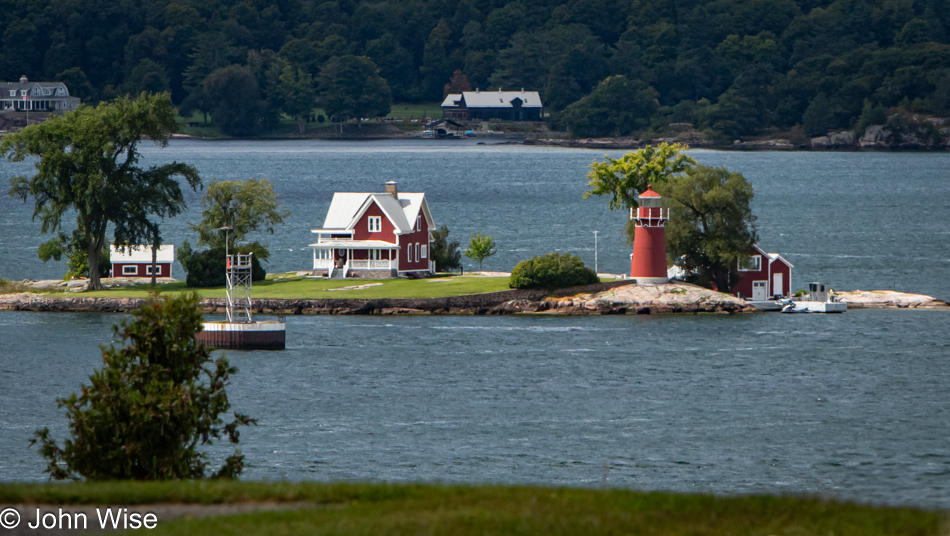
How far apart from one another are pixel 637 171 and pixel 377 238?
15.4 metres

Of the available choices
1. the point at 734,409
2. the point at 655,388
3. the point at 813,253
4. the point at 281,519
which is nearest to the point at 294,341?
the point at 655,388

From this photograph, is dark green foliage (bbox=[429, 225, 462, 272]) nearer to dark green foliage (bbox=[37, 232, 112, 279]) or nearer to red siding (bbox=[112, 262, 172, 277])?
red siding (bbox=[112, 262, 172, 277])

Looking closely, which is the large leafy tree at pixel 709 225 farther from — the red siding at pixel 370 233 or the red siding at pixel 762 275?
the red siding at pixel 370 233

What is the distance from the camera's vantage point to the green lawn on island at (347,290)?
65750 millimetres

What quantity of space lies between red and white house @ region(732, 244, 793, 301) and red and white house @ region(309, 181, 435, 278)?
16921 mm

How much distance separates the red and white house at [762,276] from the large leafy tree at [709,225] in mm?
551

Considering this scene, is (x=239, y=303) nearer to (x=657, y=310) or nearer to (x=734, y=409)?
(x=657, y=310)

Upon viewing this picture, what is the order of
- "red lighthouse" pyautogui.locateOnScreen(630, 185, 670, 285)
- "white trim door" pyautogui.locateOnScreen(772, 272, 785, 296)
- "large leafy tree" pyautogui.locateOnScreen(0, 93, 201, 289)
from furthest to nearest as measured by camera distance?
1. "white trim door" pyautogui.locateOnScreen(772, 272, 785, 296)
2. "large leafy tree" pyautogui.locateOnScreen(0, 93, 201, 289)
3. "red lighthouse" pyautogui.locateOnScreen(630, 185, 670, 285)

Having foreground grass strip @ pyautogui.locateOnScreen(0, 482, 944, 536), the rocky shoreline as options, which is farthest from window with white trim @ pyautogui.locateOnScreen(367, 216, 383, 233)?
foreground grass strip @ pyautogui.locateOnScreen(0, 482, 944, 536)

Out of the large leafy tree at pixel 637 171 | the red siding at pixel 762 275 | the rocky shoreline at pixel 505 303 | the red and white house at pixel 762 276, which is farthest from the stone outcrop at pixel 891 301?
the large leafy tree at pixel 637 171

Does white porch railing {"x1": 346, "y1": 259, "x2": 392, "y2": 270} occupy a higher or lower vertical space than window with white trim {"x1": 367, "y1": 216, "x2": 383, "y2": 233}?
lower

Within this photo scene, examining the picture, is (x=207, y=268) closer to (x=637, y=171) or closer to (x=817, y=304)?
(x=637, y=171)

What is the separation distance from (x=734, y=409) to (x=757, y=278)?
1039 inches

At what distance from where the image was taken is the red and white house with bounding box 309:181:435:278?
7081 centimetres
